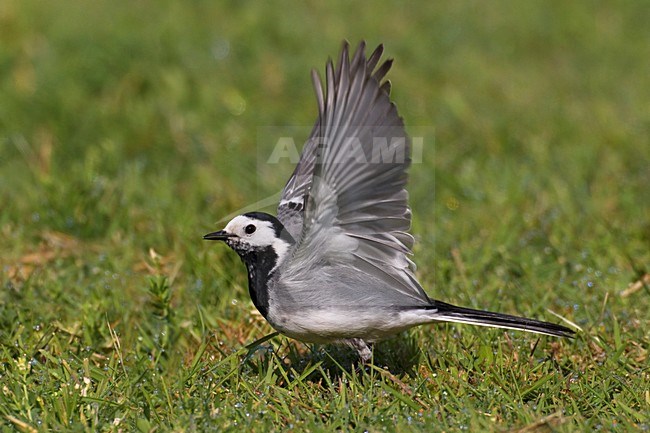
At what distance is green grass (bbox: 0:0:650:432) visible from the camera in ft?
13.7

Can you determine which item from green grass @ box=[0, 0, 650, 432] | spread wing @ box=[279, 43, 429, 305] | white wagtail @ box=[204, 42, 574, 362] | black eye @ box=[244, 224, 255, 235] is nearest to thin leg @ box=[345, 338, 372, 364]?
white wagtail @ box=[204, 42, 574, 362]

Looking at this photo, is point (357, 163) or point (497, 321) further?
point (497, 321)

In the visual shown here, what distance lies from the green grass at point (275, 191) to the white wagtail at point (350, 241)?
0.85 feet

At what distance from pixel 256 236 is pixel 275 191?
→ 238 cm

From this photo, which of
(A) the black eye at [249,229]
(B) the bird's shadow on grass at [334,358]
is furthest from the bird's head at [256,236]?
(B) the bird's shadow on grass at [334,358]

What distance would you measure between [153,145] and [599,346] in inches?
163

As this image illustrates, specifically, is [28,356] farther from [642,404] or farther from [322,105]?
[642,404]

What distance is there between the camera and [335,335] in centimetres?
435

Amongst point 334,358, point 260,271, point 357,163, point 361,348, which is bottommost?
point 334,358

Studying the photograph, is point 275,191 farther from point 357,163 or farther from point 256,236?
point 357,163

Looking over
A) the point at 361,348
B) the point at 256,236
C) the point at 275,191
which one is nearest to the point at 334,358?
the point at 361,348

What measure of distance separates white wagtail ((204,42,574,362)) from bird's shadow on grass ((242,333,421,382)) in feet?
0.85

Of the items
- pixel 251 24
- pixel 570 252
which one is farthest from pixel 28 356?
pixel 251 24

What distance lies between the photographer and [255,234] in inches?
178
